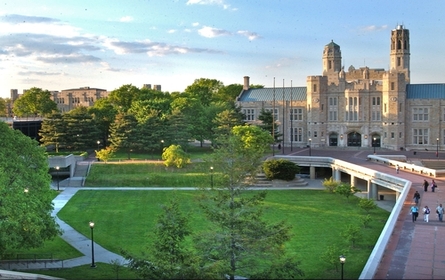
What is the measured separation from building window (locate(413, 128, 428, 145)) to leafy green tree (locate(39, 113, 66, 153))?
47616mm

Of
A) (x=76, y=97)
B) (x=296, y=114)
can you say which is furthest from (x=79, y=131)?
(x=76, y=97)

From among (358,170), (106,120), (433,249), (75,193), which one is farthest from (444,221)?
(106,120)

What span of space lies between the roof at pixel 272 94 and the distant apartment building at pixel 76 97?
287 ft

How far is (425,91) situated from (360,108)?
902 cm

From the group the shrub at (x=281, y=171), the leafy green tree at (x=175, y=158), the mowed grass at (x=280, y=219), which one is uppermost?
the leafy green tree at (x=175, y=158)

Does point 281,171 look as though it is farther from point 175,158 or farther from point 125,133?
point 125,133

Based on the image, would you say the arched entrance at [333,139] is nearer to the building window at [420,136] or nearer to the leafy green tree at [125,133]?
the building window at [420,136]

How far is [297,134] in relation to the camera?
78.1m

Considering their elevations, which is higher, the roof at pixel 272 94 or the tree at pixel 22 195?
the roof at pixel 272 94

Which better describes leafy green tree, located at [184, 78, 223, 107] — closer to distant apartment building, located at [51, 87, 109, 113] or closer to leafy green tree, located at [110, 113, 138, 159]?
leafy green tree, located at [110, 113, 138, 159]

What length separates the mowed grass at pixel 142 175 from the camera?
51875mm

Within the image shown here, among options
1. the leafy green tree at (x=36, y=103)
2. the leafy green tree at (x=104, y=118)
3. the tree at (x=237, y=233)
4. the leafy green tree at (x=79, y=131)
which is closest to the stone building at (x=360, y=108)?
the leafy green tree at (x=104, y=118)

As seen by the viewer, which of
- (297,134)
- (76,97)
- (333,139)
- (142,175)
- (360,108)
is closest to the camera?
(142,175)

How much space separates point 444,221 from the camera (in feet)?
90.4
